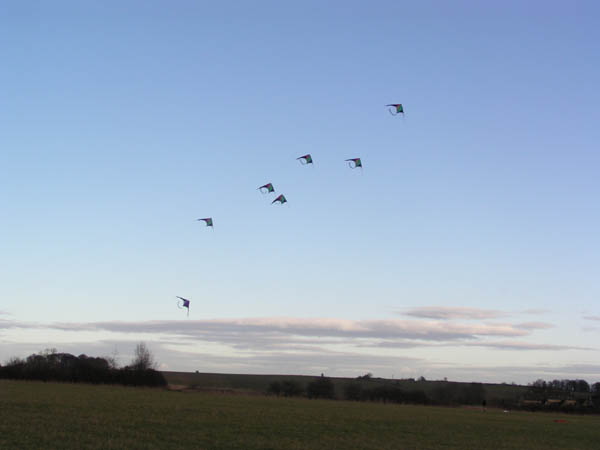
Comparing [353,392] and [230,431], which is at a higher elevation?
[230,431]

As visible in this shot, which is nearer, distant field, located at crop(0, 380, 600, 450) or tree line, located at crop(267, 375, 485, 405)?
distant field, located at crop(0, 380, 600, 450)

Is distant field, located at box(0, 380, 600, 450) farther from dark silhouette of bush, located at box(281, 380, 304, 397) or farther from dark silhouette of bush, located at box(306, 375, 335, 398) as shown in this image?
dark silhouette of bush, located at box(281, 380, 304, 397)

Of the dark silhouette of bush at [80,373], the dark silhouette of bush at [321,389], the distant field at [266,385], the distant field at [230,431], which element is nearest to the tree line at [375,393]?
the dark silhouette of bush at [321,389]

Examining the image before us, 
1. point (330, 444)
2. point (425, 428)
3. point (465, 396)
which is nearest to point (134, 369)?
point (465, 396)

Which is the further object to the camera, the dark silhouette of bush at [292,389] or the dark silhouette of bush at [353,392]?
the dark silhouette of bush at [353,392]

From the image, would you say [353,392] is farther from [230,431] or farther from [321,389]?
[230,431]

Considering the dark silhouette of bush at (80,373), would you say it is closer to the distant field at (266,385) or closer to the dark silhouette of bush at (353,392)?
the distant field at (266,385)

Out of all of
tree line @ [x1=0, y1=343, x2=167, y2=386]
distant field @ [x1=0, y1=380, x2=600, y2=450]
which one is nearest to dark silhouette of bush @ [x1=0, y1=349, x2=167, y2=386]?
tree line @ [x1=0, y1=343, x2=167, y2=386]

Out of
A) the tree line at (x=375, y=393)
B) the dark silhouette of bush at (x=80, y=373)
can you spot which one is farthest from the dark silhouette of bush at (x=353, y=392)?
the dark silhouette of bush at (x=80, y=373)

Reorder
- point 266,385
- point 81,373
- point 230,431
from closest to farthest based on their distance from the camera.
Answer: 1. point 230,431
2. point 81,373
3. point 266,385

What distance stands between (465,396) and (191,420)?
8205 cm

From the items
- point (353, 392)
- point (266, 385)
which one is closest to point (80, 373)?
point (353, 392)

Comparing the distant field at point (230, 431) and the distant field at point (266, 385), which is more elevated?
the distant field at point (230, 431)

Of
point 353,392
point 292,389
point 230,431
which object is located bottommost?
point 353,392
